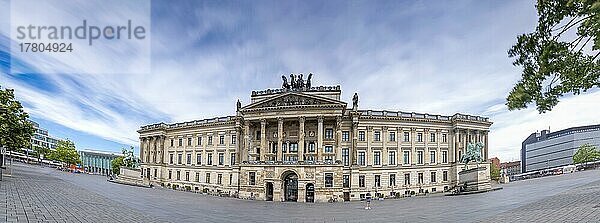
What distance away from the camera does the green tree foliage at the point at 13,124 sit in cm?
3090

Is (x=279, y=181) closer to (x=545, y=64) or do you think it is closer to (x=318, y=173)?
(x=318, y=173)

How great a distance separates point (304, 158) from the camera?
5391cm

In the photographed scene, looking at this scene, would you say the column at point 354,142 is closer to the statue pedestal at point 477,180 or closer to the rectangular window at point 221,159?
the statue pedestal at point 477,180

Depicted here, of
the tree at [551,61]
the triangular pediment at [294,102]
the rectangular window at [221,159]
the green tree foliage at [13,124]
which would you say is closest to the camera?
the tree at [551,61]

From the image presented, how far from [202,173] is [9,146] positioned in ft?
110

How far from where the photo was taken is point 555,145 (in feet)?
330

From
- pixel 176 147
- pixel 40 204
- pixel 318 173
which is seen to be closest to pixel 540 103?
pixel 40 204

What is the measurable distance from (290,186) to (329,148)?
28.3 ft

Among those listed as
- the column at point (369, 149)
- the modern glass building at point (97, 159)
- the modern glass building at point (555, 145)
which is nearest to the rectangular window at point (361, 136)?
the column at point (369, 149)

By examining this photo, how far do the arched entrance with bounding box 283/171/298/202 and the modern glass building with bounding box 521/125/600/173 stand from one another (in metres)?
66.3

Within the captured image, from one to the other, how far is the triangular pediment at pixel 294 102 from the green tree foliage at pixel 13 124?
27.3m

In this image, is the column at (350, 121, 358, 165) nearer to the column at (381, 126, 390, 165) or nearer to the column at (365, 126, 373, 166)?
the column at (365, 126, 373, 166)

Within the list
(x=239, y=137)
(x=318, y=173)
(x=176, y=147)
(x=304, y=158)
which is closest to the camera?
(x=318, y=173)

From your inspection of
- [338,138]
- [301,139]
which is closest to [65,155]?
[301,139]
